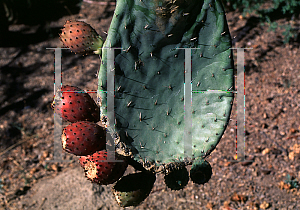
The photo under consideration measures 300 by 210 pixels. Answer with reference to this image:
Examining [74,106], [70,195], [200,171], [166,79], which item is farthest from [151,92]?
[70,195]

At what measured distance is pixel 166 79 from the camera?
→ 135 centimetres

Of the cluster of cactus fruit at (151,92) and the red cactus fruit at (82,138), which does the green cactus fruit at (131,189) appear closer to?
the cluster of cactus fruit at (151,92)

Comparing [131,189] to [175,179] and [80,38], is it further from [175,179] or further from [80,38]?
[80,38]

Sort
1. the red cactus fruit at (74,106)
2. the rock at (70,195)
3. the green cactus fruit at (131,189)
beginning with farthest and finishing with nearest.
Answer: the rock at (70,195), the green cactus fruit at (131,189), the red cactus fruit at (74,106)

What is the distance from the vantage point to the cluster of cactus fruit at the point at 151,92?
46.4 inches

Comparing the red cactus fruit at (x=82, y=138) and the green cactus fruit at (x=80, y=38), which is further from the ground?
the green cactus fruit at (x=80, y=38)

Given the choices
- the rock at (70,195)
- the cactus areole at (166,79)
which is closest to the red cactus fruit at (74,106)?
the cactus areole at (166,79)

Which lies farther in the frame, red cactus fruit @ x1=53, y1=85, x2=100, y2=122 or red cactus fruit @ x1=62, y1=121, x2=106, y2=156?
red cactus fruit @ x1=53, y1=85, x2=100, y2=122

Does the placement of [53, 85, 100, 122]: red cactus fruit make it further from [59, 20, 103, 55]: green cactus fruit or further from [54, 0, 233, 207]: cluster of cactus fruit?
[59, 20, 103, 55]: green cactus fruit

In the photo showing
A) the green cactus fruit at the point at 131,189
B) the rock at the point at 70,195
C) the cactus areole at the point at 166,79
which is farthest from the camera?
the rock at the point at 70,195

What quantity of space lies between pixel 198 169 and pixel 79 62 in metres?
3.38

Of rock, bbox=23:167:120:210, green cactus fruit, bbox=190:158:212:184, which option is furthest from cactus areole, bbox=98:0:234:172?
rock, bbox=23:167:120:210

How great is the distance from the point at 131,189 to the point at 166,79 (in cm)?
58

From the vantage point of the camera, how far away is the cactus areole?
3.83ft
